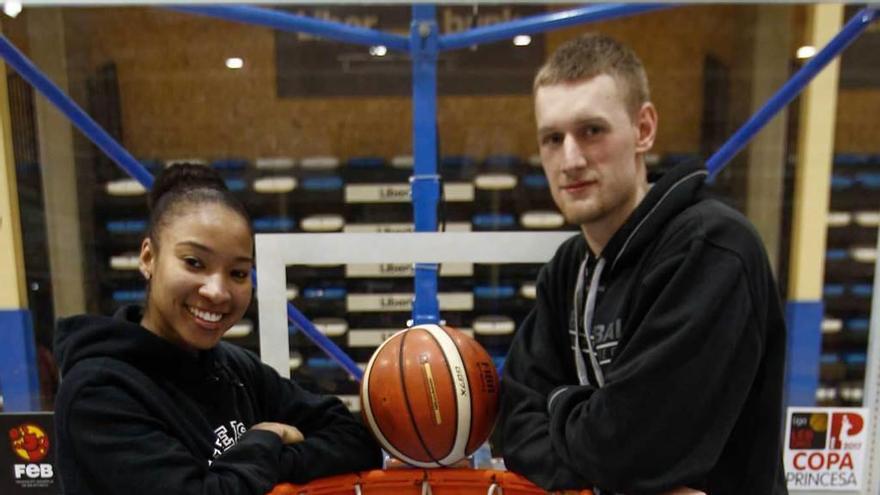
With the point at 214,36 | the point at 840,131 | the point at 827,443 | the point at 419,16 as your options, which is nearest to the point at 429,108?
the point at 419,16

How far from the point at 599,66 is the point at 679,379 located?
0.51m

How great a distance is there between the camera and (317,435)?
1214mm

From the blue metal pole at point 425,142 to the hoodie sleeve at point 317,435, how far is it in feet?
1.66

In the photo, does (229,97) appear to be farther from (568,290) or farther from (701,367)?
(701,367)

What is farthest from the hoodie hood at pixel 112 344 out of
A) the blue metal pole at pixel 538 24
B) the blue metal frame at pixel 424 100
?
the blue metal pole at pixel 538 24

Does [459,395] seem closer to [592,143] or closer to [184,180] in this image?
[592,143]

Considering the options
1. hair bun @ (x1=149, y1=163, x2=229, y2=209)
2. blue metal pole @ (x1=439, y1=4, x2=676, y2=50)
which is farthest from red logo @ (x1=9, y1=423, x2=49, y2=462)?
blue metal pole @ (x1=439, y1=4, x2=676, y2=50)

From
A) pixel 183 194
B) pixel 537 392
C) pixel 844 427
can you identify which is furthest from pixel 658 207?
pixel 844 427

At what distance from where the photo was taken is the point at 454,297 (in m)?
2.86

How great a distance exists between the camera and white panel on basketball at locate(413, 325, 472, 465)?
1163 millimetres

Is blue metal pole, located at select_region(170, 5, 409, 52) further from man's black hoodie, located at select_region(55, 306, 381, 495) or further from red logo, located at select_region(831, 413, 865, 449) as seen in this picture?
red logo, located at select_region(831, 413, 865, 449)

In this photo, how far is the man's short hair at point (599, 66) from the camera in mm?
1055

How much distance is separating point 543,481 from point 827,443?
4.40 ft

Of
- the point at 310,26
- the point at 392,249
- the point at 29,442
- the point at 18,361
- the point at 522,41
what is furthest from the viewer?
the point at 522,41
